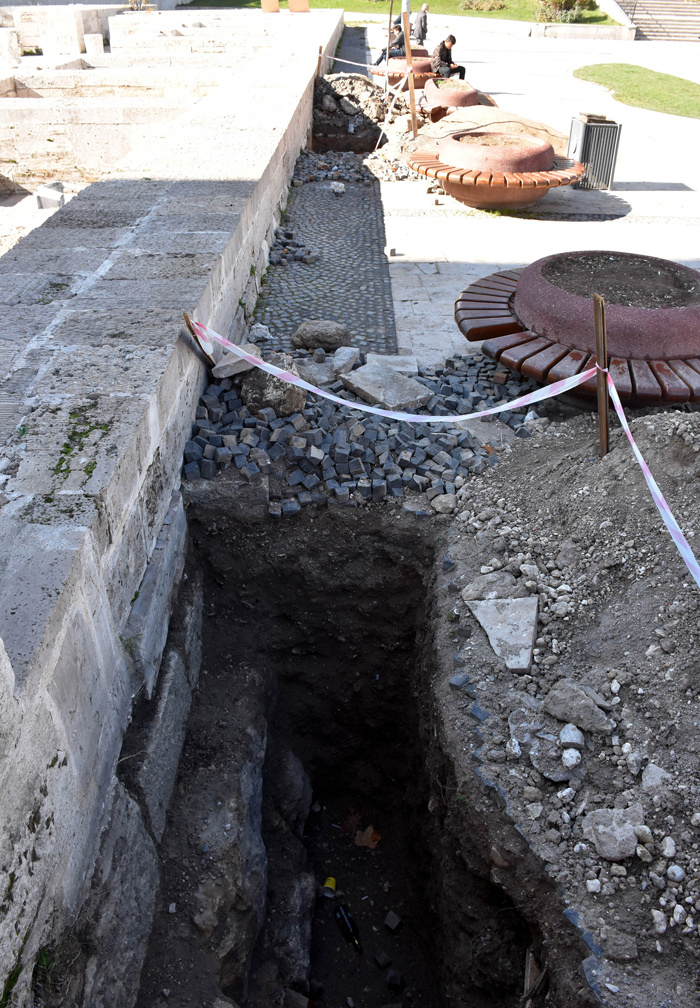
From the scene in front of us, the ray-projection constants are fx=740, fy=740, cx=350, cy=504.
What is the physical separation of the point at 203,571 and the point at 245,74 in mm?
8831

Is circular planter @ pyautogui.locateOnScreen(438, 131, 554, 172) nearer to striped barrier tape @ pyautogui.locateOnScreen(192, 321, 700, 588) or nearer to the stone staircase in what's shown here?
striped barrier tape @ pyautogui.locateOnScreen(192, 321, 700, 588)

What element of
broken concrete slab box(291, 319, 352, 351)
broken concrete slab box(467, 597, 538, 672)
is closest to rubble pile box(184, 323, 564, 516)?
broken concrete slab box(291, 319, 352, 351)

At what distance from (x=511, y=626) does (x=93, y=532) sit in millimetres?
1665

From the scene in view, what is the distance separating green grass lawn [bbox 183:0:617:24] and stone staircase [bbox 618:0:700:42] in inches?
38.7

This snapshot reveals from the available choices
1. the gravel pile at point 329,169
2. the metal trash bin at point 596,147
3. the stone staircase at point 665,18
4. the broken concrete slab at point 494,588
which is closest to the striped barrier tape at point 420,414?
the broken concrete slab at point 494,588

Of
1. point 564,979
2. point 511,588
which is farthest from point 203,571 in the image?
point 564,979

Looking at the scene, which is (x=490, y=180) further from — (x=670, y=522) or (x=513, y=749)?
(x=513, y=749)

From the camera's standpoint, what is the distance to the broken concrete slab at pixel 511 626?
2908mm

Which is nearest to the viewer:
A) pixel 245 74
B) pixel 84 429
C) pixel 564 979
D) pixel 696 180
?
pixel 564 979

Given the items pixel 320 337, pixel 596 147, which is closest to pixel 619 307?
pixel 320 337

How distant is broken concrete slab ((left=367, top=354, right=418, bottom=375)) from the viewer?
15.7ft

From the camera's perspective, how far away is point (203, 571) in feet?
12.3

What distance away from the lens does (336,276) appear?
21.1ft

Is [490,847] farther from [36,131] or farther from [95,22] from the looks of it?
[95,22]
